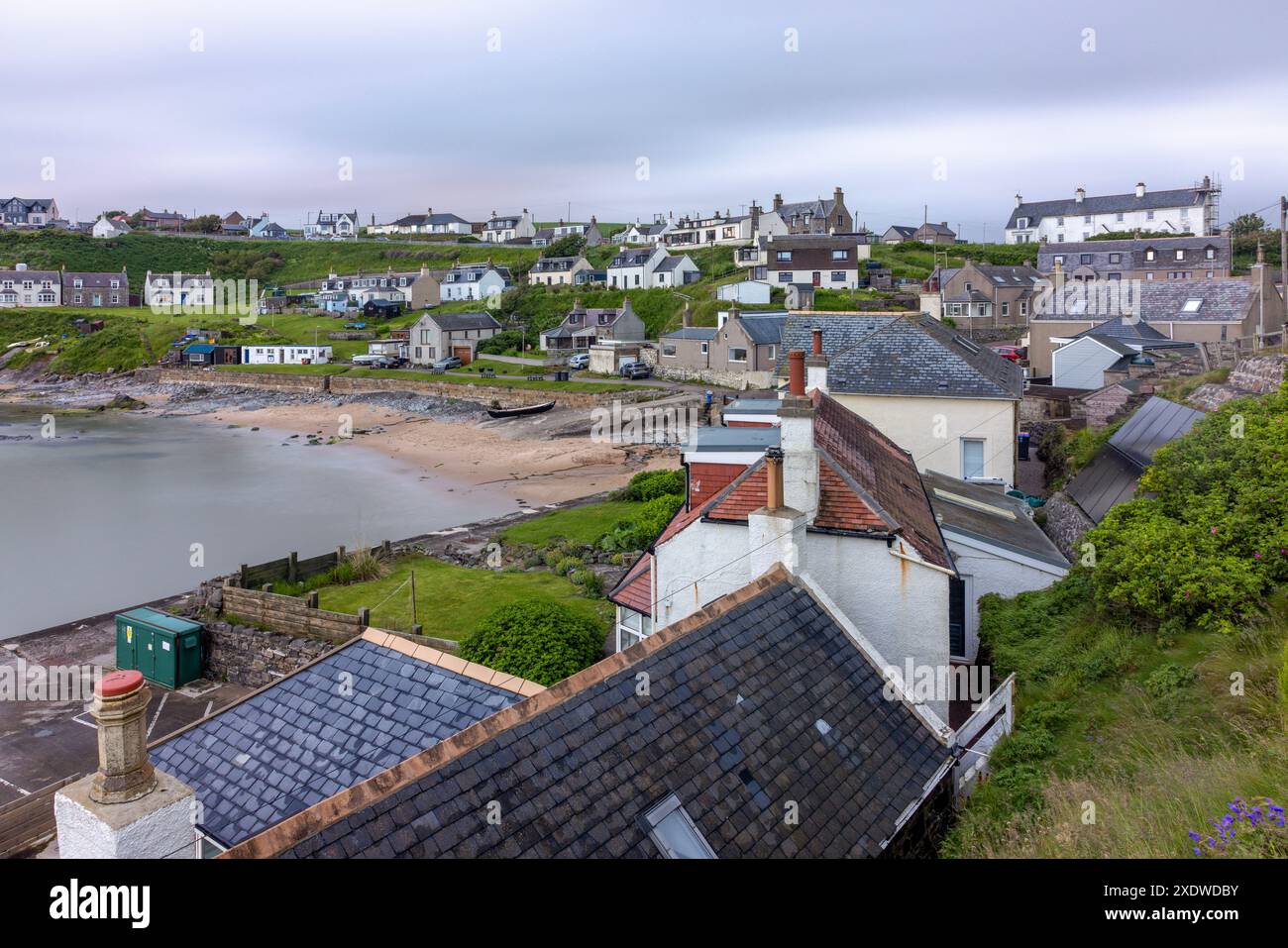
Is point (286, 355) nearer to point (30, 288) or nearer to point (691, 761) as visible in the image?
point (30, 288)

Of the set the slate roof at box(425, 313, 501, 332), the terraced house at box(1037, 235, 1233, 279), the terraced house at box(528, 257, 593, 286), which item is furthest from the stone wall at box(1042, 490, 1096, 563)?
the terraced house at box(528, 257, 593, 286)

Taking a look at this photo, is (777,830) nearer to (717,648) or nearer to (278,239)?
(717,648)

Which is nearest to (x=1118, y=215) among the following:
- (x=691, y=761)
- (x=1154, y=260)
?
(x=1154, y=260)

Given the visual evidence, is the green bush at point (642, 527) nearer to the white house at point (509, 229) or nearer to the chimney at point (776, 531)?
the chimney at point (776, 531)

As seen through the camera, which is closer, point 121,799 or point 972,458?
point 121,799

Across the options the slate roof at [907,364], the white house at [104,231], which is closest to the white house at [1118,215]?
the slate roof at [907,364]
